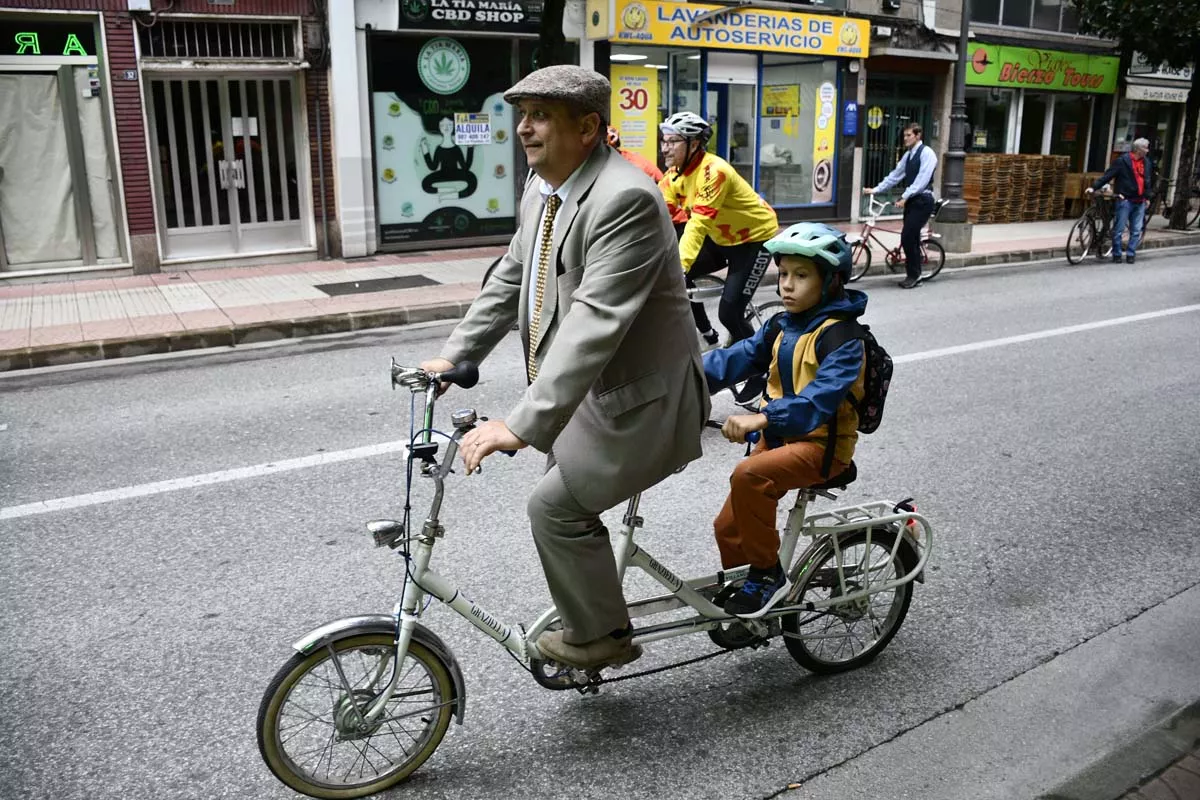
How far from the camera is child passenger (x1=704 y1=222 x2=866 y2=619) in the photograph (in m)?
3.39

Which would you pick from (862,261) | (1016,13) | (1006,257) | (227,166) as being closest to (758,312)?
(862,261)

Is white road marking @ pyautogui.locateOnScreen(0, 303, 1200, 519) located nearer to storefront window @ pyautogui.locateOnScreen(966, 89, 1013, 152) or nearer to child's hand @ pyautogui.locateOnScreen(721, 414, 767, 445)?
child's hand @ pyautogui.locateOnScreen(721, 414, 767, 445)

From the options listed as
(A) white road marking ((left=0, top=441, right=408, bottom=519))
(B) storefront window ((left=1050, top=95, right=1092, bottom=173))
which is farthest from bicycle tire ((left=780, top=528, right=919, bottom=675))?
(B) storefront window ((left=1050, top=95, right=1092, bottom=173))

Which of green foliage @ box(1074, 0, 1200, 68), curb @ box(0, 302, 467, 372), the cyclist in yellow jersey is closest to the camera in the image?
the cyclist in yellow jersey

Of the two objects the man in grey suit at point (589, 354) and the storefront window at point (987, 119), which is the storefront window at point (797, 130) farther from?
the man in grey suit at point (589, 354)

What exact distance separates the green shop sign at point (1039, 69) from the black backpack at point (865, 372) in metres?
19.9

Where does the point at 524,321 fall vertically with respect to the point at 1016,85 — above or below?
below

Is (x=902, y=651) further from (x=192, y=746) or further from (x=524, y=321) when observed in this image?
(x=192, y=746)

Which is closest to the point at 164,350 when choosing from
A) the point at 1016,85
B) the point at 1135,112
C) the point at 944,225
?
the point at 944,225

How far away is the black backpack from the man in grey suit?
21.1 inches

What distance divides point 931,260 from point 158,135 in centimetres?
1012

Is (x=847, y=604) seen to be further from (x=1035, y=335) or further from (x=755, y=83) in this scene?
(x=755, y=83)

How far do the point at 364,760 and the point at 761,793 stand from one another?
1205mm

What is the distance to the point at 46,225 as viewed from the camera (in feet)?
42.5
